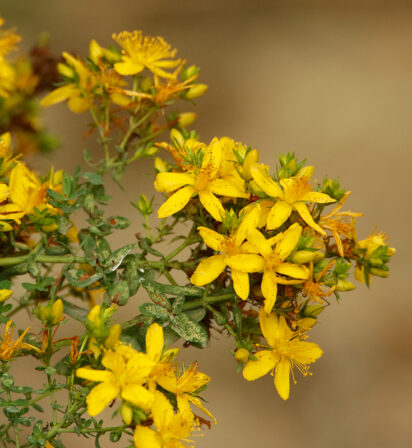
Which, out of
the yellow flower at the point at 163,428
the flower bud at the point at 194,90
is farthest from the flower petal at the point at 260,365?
the flower bud at the point at 194,90

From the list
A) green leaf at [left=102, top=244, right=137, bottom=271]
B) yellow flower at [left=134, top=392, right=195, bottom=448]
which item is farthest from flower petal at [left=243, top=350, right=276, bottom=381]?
green leaf at [left=102, top=244, right=137, bottom=271]

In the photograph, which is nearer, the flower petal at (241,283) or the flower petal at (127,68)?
the flower petal at (241,283)

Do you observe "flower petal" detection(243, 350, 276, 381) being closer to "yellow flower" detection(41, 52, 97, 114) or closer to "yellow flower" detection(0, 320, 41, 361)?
"yellow flower" detection(0, 320, 41, 361)

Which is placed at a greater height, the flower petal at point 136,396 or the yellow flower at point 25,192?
the yellow flower at point 25,192

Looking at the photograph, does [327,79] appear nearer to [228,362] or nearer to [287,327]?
[228,362]

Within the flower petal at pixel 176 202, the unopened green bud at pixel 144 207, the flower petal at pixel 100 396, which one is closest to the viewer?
the flower petal at pixel 100 396

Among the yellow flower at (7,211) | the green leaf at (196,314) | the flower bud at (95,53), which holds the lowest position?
the green leaf at (196,314)

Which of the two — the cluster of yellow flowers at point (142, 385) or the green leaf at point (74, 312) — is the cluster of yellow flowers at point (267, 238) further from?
the green leaf at point (74, 312)
